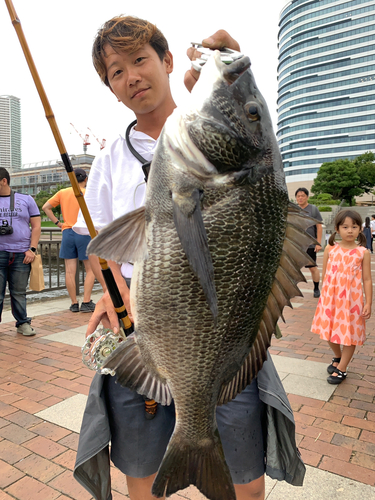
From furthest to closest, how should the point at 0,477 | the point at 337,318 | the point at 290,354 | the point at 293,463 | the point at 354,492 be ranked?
the point at 290,354 → the point at 337,318 → the point at 0,477 → the point at 354,492 → the point at 293,463

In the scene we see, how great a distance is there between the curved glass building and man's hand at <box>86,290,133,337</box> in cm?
9576

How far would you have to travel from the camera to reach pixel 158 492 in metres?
1.33

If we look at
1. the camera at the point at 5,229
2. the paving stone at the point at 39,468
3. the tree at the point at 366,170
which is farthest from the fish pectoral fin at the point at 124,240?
the tree at the point at 366,170

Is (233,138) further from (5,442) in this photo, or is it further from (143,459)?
(5,442)

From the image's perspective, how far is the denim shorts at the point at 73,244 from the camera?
7.14 metres

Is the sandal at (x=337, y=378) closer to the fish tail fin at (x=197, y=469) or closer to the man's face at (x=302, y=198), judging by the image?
the fish tail fin at (x=197, y=469)

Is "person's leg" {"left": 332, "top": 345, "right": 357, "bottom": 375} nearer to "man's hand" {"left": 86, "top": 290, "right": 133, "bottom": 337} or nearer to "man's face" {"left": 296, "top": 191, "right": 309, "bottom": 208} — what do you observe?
"man's hand" {"left": 86, "top": 290, "right": 133, "bottom": 337}

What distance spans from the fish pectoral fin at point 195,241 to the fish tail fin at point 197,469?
0.63 m

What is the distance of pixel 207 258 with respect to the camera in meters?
1.10

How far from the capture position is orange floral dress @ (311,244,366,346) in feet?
14.0

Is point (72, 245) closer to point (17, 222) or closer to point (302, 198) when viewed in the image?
point (17, 222)

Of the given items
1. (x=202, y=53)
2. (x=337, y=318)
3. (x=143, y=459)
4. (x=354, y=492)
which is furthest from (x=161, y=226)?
(x=337, y=318)

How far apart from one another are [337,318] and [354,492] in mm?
2229

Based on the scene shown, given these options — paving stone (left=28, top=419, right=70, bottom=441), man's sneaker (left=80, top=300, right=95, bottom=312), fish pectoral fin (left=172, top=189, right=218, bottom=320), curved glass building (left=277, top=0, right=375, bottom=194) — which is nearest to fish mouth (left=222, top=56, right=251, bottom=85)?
fish pectoral fin (left=172, top=189, right=218, bottom=320)
